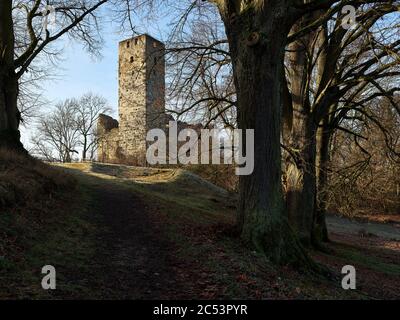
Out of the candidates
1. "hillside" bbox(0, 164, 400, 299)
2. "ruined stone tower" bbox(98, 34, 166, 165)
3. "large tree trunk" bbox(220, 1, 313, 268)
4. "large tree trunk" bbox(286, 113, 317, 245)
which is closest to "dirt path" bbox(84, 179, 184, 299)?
"hillside" bbox(0, 164, 400, 299)

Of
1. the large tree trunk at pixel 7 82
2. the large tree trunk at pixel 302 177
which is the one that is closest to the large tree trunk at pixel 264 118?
the large tree trunk at pixel 302 177

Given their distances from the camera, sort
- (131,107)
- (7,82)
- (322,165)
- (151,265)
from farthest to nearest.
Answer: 1. (131,107)
2. (322,165)
3. (7,82)
4. (151,265)

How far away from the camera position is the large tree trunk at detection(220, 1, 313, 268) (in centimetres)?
758

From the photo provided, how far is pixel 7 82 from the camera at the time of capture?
14.1m

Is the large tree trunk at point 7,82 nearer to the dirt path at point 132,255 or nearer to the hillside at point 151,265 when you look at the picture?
the hillside at point 151,265

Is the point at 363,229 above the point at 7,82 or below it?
below

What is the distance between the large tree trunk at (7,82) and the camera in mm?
13648

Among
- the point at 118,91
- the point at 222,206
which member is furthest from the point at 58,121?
the point at 222,206

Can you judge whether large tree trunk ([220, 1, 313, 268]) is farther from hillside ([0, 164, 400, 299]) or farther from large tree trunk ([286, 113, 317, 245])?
large tree trunk ([286, 113, 317, 245])

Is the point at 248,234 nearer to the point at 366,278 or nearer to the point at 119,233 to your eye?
the point at 119,233

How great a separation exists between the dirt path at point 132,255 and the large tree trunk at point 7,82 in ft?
13.8

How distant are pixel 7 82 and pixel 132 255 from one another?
9931mm

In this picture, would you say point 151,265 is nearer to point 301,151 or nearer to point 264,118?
point 264,118

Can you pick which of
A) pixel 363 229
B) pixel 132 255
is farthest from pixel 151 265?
pixel 363 229
